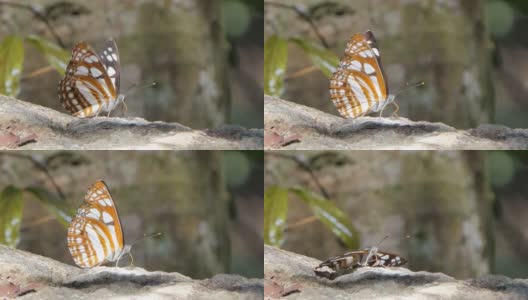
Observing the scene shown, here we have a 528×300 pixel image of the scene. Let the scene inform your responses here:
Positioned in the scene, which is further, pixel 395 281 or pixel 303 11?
pixel 303 11

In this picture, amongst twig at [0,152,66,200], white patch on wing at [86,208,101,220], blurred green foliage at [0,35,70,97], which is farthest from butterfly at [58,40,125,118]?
white patch on wing at [86,208,101,220]

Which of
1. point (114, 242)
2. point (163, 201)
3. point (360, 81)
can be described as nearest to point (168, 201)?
point (163, 201)

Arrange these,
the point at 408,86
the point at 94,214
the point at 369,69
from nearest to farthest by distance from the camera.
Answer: the point at 94,214 < the point at 369,69 < the point at 408,86

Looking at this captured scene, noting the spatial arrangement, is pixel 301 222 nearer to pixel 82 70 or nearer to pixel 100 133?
→ pixel 100 133

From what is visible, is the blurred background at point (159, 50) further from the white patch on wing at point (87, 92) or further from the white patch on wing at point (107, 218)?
the white patch on wing at point (107, 218)

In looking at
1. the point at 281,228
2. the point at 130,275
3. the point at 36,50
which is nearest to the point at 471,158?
the point at 281,228

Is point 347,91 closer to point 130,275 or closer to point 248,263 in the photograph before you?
point 248,263
